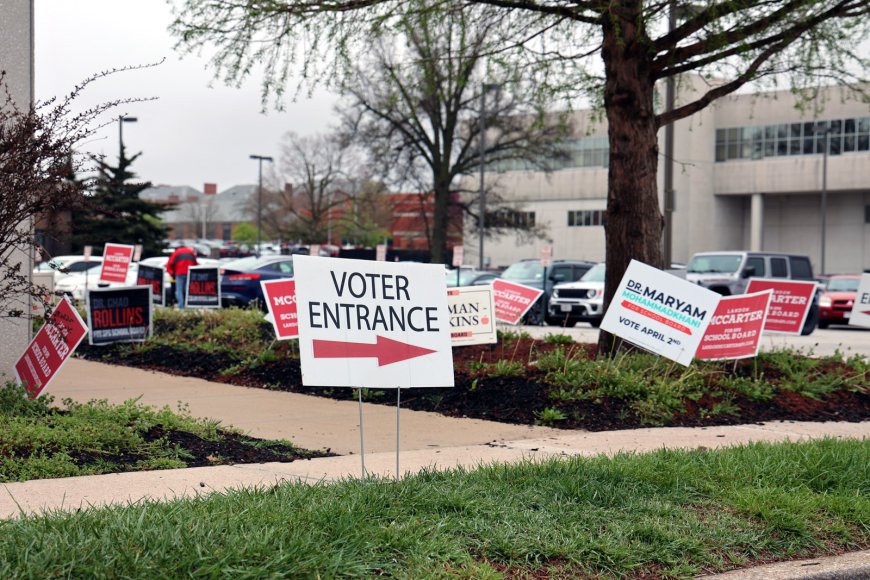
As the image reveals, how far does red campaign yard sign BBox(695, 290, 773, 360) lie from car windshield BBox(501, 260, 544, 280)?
56.4 ft

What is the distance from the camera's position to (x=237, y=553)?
14.3 feet

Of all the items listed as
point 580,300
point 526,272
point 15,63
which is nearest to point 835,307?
point 580,300

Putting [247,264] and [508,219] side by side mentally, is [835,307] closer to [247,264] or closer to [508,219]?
[247,264]

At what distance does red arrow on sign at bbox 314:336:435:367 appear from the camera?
20.0 feet

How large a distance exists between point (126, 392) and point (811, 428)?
7.03 metres

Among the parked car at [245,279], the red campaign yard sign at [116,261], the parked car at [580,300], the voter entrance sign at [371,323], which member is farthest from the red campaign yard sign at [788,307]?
the parked car at [245,279]

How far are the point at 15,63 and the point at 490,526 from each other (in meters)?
6.69

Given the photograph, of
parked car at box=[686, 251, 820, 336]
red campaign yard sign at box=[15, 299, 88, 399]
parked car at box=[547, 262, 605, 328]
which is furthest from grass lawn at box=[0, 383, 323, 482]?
parked car at box=[686, 251, 820, 336]

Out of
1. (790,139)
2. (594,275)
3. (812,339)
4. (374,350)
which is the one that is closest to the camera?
(374,350)

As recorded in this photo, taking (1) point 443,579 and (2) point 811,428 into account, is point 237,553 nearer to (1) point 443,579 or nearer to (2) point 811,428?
(1) point 443,579

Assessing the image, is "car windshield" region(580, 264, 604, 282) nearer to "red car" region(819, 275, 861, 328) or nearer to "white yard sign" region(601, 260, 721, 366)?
"red car" region(819, 275, 861, 328)

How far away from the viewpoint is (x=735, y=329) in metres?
11.7

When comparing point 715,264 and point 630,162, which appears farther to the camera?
point 715,264

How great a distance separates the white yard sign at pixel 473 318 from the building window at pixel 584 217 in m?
58.2
